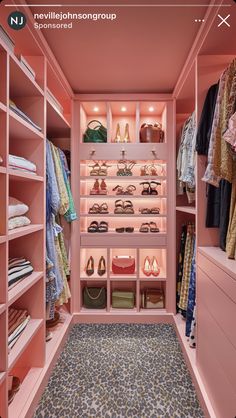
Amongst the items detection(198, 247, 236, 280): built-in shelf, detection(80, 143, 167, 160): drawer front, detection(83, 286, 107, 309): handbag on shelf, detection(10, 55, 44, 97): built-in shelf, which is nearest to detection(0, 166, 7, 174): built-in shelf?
detection(10, 55, 44, 97): built-in shelf

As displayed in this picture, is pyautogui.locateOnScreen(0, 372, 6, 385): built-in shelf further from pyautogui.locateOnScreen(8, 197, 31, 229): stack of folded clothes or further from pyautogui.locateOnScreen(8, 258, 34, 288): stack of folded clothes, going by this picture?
pyautogui.locateOnScreen(8, 197, 31, 229): stack of folded clothes

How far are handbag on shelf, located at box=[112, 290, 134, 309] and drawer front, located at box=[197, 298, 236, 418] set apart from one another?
0.94 m

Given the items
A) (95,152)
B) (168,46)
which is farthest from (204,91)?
(95,152)

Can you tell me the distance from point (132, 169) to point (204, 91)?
1.20 m

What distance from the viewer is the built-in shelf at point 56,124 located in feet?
5.97

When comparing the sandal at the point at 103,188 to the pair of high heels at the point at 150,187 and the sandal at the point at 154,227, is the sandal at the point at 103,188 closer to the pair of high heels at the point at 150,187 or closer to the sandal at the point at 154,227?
the pair of high heels at the point at 150,187

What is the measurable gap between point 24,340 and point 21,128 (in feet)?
3.83

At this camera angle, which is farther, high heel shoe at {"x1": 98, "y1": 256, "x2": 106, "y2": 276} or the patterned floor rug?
high heel shoe at {"x1": 98, "y1": 256, "x2": 106, "y2": 276}

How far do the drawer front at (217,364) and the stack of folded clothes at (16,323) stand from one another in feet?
3.38

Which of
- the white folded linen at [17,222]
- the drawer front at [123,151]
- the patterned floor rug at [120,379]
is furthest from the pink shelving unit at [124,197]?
the white folded linen at [17,222]

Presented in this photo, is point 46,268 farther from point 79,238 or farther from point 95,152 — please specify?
point 95,152

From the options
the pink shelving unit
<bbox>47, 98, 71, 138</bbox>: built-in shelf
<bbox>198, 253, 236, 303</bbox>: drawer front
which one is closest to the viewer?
<bbox>198, 253, 236, 303</bbox>: drawer front

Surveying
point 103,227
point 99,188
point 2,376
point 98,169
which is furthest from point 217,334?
point 98,169

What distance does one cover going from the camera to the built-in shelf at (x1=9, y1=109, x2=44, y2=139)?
1157 millimetres
